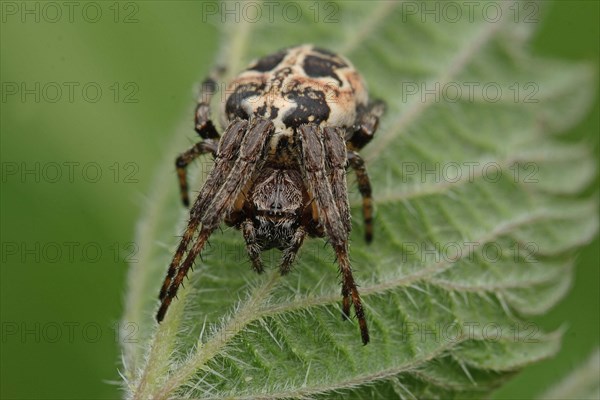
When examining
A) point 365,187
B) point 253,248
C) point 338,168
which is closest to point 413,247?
point 365,187

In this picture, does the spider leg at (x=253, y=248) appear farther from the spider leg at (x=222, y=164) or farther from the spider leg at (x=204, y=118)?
the spider leg at (x=204, y=118)

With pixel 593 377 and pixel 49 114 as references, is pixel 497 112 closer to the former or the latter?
pixel 593 377

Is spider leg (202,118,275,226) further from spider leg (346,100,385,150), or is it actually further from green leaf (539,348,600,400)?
green leaf (539,348,600,400)

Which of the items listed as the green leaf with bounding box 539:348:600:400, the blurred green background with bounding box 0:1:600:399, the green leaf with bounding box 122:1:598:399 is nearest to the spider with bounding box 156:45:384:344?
the green leaf with bounding box 122:1:598:399

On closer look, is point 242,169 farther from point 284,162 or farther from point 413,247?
point 413,247

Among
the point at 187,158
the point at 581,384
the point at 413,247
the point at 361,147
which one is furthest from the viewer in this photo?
the point at 361,147

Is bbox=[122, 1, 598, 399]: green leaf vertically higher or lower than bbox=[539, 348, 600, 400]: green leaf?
higher

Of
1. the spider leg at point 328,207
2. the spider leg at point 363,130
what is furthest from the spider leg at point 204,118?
the spider leg at point 363,130
